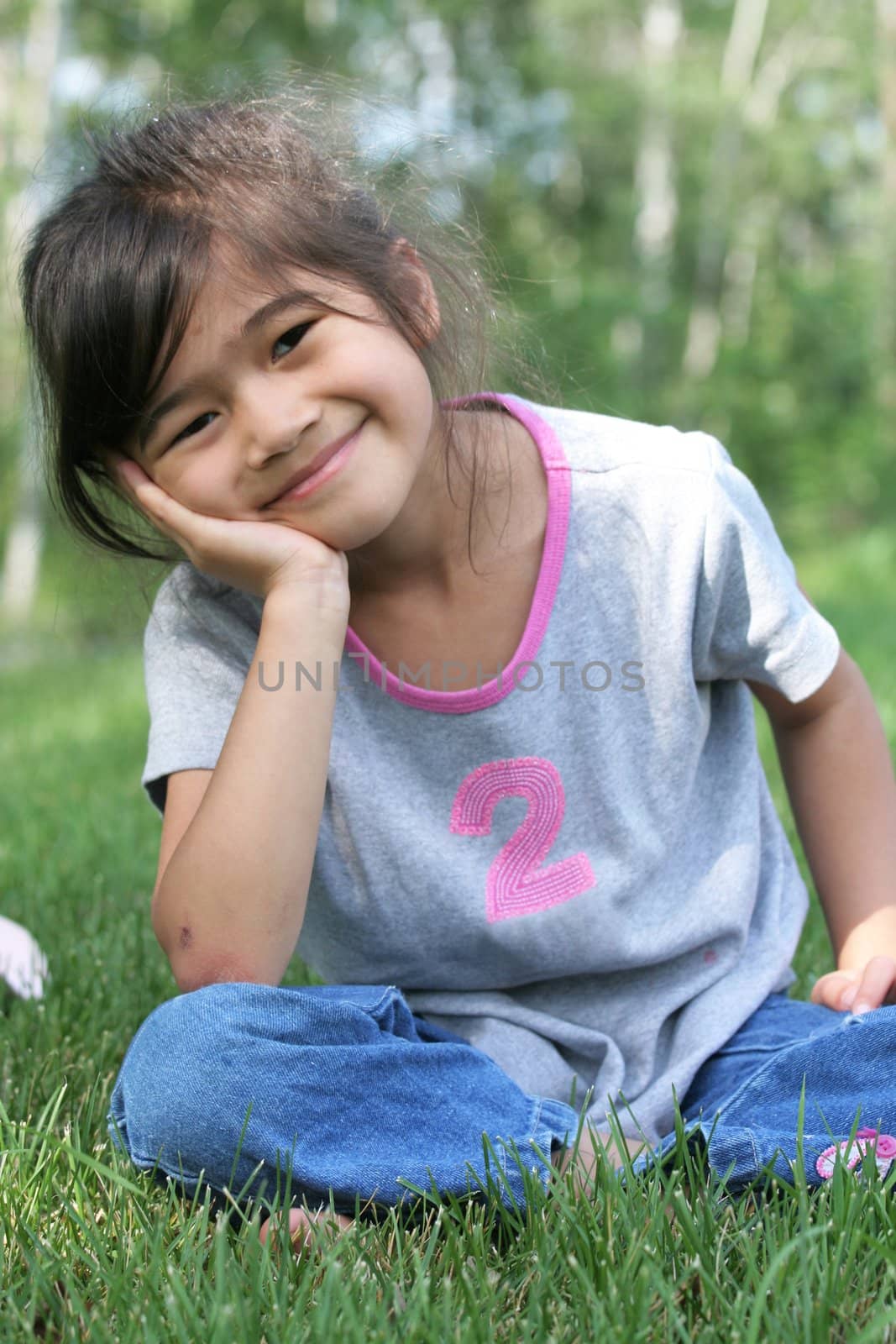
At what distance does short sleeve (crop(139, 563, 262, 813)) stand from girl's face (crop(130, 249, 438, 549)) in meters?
0.19

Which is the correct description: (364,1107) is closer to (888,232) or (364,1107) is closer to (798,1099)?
(798,1099)

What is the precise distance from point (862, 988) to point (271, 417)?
0.96 meters

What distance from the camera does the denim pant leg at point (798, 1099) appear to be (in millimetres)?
1365

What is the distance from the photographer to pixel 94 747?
4.58 m

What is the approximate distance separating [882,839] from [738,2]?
63.1 feet

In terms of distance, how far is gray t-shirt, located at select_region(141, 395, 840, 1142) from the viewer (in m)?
1.72

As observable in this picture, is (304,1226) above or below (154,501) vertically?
below

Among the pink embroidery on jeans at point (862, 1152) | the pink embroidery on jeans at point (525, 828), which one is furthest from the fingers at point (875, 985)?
the pink embroidery on jeans at point (525, 828)

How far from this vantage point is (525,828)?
1757mm

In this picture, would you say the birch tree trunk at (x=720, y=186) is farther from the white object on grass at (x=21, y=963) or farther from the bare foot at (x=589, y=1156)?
the bare foot at (x=589, y=1156)

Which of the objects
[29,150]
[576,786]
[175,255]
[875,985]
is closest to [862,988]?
[875,985]

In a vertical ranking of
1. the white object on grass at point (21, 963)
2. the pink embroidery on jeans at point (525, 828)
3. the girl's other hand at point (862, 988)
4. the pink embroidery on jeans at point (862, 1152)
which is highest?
the pink embroidery on jeans at point (525, 828)

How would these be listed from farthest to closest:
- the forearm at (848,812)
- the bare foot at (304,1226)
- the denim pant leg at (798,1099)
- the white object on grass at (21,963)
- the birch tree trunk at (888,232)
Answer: the birch tree trunk at (888,232) → the white object on grass at (21,963) → the forearm at (848,812) → the denim pant leg at (798,1099) → the bare foot at (304,1226)

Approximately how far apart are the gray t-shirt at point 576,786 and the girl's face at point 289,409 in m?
0.22
